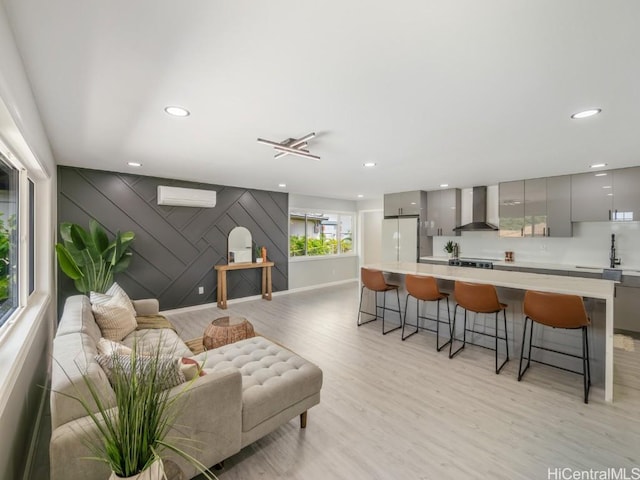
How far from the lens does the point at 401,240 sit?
21.8 ft

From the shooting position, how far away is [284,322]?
15.3 feet

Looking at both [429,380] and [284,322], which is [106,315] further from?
[429,380]

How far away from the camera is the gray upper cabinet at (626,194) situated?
4102mm

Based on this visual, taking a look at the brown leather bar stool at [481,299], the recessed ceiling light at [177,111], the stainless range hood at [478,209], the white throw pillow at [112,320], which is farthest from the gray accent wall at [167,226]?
the brown leather bar stool at [481,299]

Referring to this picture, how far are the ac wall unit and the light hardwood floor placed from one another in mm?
3275

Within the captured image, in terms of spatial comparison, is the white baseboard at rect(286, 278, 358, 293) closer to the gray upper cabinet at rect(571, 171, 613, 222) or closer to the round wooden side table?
the round wooden side table

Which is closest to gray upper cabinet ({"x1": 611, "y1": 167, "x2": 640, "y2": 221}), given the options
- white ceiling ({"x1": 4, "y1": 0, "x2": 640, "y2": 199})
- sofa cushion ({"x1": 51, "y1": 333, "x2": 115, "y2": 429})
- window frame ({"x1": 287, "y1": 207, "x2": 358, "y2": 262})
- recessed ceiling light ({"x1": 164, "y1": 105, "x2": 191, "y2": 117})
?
white ceiling ({"x1": 4, "y1": 0, "x2": 640, "y2": 199})

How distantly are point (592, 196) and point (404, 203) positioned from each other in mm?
3124

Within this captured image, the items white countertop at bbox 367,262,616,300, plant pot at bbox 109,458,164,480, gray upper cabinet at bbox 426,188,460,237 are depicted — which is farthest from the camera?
gray upper cabinet at bbox 426,188,460,237

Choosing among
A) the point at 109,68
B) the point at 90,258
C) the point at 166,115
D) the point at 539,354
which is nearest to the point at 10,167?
the point at 166,115

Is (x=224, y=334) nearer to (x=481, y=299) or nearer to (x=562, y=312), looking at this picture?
(x=481, y=299)

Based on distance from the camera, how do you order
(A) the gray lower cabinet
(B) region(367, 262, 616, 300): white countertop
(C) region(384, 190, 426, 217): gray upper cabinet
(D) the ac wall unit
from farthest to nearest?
(C) region(384, 190, 426, 217): gray upper cabinet < (D) the ac wall unit < (A) the gray lower cabinet < (B) region(367, 262, 616, 300): white countertop

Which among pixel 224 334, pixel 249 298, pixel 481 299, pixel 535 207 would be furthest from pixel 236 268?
pixel 535 207

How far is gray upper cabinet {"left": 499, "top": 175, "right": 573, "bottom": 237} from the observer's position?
471cm
